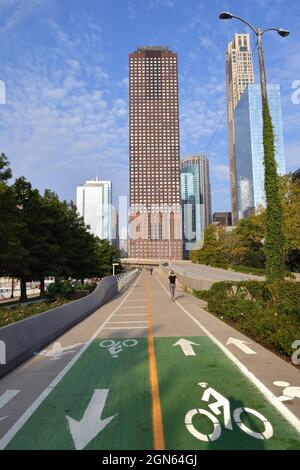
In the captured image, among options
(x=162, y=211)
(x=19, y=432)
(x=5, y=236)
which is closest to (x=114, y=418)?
(x=19, y=432)

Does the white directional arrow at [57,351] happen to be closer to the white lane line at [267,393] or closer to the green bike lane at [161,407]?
the green bike lane at [161,407]

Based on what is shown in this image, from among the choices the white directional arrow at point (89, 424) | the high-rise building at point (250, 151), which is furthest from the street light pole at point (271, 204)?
the high-rise building at point (250, 151)

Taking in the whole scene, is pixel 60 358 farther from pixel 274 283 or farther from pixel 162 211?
pixel 162 211

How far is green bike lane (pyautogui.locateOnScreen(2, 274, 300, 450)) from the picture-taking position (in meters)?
4.80

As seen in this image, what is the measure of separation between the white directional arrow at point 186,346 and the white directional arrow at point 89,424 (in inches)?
149

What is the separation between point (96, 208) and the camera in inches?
6412

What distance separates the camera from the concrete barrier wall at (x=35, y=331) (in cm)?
866

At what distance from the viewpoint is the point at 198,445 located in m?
4.62

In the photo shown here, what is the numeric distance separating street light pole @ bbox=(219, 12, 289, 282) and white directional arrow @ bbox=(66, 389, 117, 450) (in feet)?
36.2

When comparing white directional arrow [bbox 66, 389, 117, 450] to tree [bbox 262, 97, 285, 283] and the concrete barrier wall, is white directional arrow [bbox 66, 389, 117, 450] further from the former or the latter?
tree [bbox 262, 97, 285, 283]

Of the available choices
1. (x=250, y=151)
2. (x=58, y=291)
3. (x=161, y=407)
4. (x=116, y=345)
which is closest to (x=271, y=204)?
(x=116, y=345)

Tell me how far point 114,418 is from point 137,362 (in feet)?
11.1

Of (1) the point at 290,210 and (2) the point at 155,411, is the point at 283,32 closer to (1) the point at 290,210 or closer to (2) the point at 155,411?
(2) the point at 155,411

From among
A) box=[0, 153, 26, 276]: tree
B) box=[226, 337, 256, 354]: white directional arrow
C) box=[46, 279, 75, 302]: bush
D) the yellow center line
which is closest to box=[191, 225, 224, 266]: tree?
box=[0, 153, 26, 276]: tree
